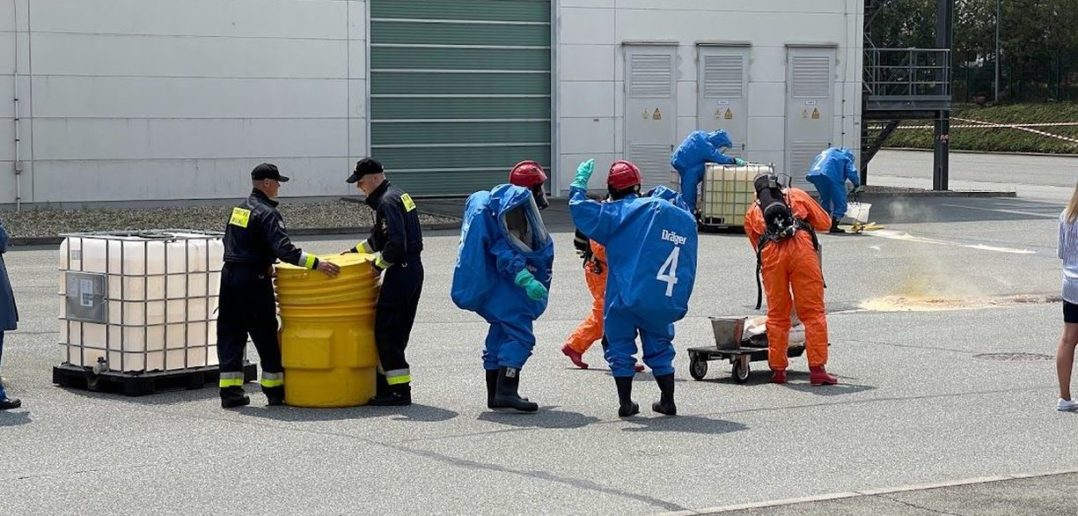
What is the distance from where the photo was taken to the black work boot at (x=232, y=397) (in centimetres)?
1051

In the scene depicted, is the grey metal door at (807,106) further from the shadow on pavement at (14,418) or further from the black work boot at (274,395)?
the shadow on pavement at (14,418)

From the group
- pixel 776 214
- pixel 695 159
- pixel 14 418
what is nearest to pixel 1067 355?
pixel 776 214

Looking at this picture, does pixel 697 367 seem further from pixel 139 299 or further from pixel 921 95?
pixel 921 95

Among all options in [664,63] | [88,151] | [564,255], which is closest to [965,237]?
[564,255]

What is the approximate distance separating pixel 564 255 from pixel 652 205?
40.3 feet

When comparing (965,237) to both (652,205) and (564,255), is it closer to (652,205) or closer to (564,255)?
(564,255)

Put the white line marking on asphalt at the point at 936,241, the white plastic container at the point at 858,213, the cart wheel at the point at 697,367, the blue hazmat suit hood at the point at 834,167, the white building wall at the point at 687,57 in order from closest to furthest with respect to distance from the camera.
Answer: the cart wheel at the point at 697,367, the white line marking on asphalt at the point at 936,241, the blue hazmat suit hood at the point at 834,167, the white plastic container at the point at 858,213, the white building wall at the point at 687,57

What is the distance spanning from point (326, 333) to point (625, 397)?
2.03 meters

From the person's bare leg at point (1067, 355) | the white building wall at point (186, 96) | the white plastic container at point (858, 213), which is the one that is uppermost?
the white building wall at point (186, 96)

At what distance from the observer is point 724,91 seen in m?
35.1

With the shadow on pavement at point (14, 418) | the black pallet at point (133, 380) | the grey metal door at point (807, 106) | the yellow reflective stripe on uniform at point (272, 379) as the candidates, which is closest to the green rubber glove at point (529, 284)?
the yellow reflective stripe on uniform at point (272, 379)

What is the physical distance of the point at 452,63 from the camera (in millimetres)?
33219

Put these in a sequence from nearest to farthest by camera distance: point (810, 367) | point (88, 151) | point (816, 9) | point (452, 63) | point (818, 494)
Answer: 1. point (818, 494)
2. point (810, 367)
3. point (88, 151)
4. point (452, 63)
5. point (816, 9)

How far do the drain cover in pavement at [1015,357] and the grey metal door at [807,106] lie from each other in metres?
22.7
